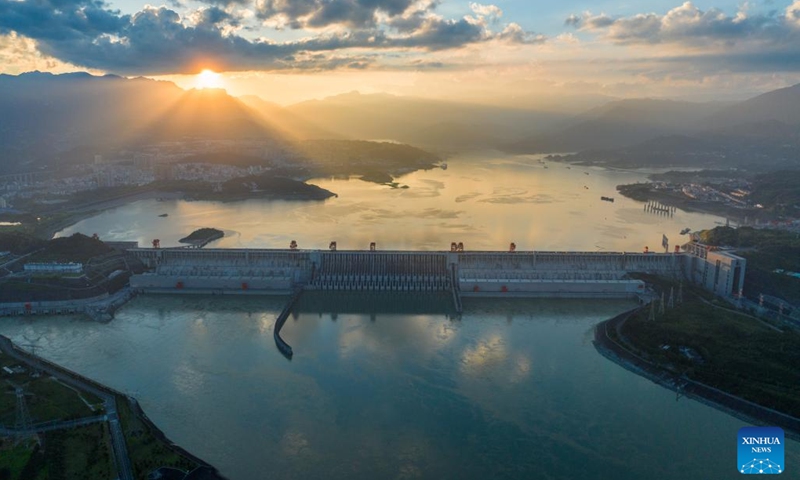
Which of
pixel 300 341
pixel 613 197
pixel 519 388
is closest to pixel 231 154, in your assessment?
pixel 613 197

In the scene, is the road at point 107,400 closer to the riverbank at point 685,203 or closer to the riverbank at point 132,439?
the riverbank at point 132,439

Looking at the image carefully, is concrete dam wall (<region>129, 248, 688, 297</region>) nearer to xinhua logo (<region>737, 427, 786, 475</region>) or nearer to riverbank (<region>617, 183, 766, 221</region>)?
xinhua logo (<region>737, 427, 786, 475</region>)

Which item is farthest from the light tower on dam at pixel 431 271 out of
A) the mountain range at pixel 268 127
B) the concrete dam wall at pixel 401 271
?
the mountain range at pixel 268 127

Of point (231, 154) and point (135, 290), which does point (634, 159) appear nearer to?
point (231, 154)

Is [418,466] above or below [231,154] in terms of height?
below

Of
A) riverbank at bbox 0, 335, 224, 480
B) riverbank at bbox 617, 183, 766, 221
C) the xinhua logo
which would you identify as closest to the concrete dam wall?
riverbank at bbox 0, 335, 224, 480

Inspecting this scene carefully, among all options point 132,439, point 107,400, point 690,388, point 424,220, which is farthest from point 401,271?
point 424,220
